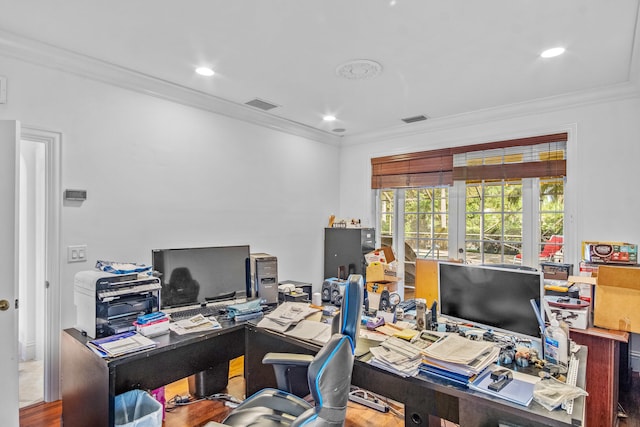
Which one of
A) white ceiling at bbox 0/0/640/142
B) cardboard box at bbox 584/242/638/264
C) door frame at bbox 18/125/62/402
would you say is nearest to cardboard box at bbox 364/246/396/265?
white ceiling at bbox 0/0/640/142

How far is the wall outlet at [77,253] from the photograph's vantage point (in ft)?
8.57

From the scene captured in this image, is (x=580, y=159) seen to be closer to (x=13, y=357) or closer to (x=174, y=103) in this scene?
(x=174, y=103)

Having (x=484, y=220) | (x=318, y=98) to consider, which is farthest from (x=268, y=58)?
(x=484, y=220)

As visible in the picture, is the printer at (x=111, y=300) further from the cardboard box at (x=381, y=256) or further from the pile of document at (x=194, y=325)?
the cardboard box at (x=381, y=256)

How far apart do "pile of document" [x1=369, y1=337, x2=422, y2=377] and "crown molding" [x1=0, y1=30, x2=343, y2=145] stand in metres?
2.76

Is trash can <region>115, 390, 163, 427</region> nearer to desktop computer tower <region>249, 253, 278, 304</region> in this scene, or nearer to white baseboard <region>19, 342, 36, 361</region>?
desktop computer tower <region>249, 253, 278, 304</region>

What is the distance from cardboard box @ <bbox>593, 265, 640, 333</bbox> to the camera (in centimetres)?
221

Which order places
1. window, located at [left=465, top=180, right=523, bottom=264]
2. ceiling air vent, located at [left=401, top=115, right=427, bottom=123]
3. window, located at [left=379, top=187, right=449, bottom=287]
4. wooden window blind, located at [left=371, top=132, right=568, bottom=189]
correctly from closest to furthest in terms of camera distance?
1. wooden window blind, located at [left=371, top=132, right=568, bottom=189]
2. window, located at [left=465, top=180, right=523, bottom=264]
3. ceiling air vent, located at [left=401, top=115, right=427, bottom=123]
4. window, located at [left=379, top=187, right=449, bottom=287]

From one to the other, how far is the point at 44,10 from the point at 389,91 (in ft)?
8.34

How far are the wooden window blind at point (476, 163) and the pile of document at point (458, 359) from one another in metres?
2.56

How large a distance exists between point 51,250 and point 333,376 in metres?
2.38

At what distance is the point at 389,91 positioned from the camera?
10.7ft

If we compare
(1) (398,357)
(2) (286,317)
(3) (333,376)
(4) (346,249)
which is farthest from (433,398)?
(4) (346,249)

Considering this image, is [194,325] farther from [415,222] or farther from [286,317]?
[415,222]
